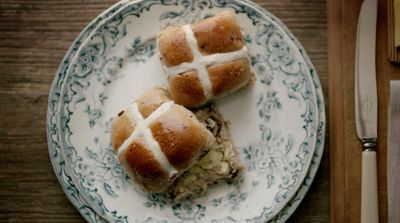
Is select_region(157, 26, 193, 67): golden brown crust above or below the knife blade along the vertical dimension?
above

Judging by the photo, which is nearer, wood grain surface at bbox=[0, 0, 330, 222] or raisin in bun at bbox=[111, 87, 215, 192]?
raisin in bun at bbox=[111, 87, 215, 192]

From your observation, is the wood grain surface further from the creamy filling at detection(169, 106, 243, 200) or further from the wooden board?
the creamy filling at detection(169, 106, 243, 200)

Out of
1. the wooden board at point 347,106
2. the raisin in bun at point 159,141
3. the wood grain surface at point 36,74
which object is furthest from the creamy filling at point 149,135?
the wooden board at point 347,106

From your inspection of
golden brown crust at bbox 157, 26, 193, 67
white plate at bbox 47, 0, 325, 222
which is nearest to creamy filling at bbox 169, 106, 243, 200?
white plate at bbox 47, 0, 325, 222

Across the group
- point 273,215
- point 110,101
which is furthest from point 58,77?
point 273,215

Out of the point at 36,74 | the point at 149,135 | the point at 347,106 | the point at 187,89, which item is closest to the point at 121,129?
the point at 149,135
